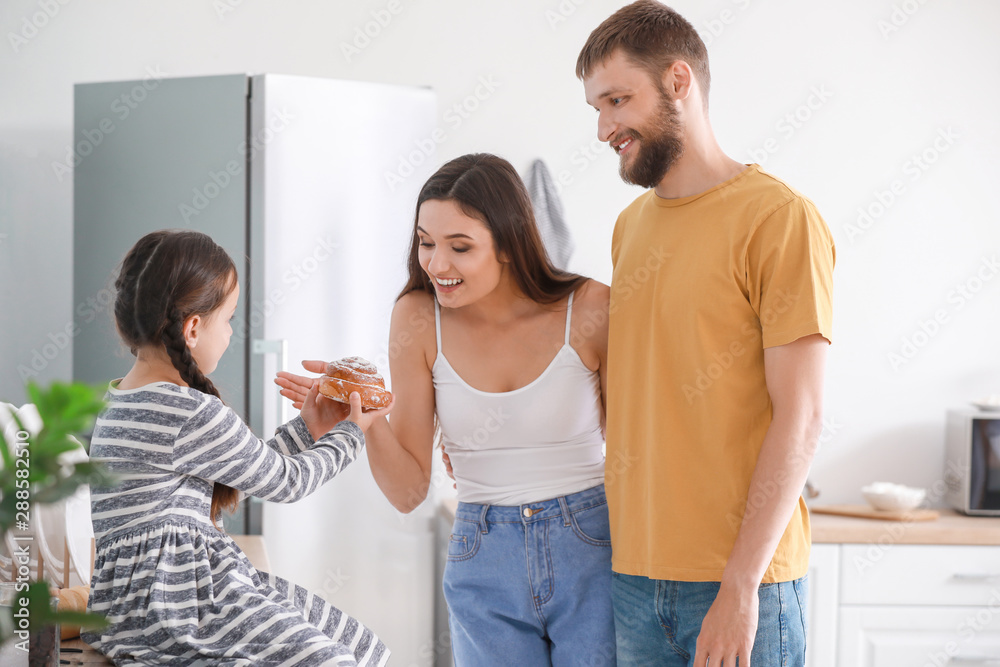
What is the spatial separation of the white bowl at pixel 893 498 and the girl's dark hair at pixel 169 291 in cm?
208

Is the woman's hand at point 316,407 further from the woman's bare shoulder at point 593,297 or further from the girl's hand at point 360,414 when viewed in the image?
the woman's bare shoulder at point 593,297

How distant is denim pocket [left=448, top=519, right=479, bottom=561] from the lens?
47.3 inches

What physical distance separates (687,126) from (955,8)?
2209mm

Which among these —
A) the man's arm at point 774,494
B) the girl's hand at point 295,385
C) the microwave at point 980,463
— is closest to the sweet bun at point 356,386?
the girl's hand at point 295,385

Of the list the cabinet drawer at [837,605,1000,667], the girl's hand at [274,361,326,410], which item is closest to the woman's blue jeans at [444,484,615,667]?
the girl's hand at [274,361,326,410]

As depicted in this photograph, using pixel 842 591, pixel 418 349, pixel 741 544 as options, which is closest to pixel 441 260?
pixel 418 349

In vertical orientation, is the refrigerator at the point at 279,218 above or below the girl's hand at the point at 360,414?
above

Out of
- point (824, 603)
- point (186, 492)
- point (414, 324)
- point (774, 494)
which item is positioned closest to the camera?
point (774, 494)

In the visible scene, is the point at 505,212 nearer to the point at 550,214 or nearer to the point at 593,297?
the point at 593,297

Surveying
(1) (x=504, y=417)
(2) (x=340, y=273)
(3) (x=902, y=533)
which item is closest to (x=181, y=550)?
(1) (x=504, y=417)

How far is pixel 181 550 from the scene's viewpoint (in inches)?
42.2

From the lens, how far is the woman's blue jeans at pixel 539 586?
3.81 ft

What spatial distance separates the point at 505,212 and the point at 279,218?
1.05 meters

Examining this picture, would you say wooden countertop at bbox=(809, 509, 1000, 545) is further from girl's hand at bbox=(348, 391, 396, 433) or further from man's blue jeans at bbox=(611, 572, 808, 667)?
girl's hand at bbox=(348, 391, 396, 433)
